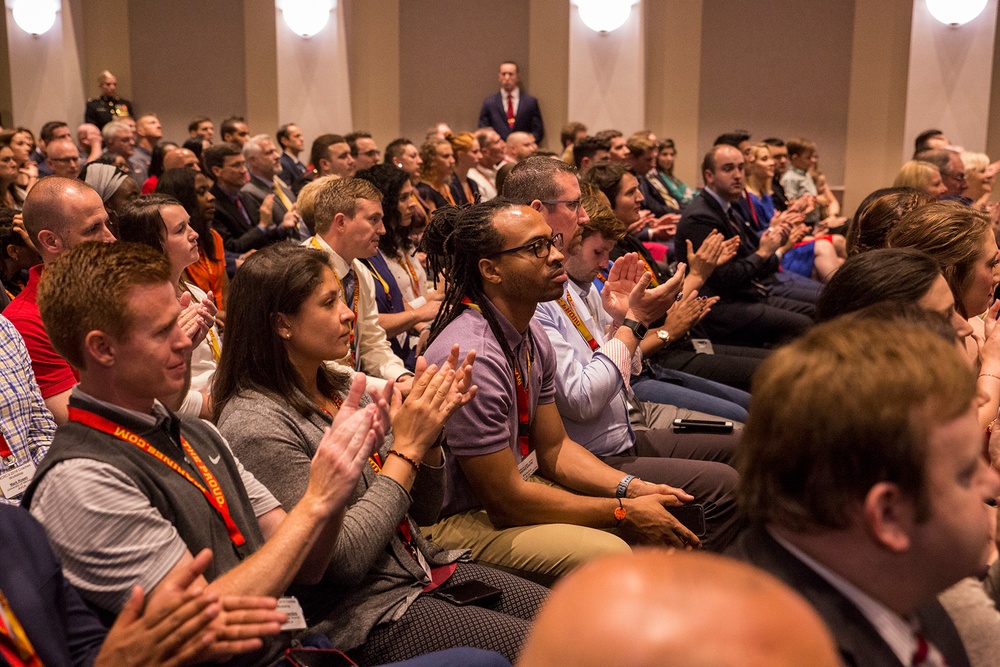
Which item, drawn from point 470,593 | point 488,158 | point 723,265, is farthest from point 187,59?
point 470,593

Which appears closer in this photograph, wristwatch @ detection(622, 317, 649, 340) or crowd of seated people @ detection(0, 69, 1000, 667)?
crowd of seated people @ detection(0, 69, 1000, 667)

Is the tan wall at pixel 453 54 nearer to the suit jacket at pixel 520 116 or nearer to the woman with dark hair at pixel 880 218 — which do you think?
the suit jacket at pixel 520 116

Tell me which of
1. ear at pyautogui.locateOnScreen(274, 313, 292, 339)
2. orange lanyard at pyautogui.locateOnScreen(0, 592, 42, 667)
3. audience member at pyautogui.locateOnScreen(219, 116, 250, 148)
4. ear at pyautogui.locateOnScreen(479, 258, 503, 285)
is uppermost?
audience member at pyautogui.locateOnScreen(219, 116, 250, 148)

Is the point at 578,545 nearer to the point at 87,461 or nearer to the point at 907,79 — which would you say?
the point at 87,461

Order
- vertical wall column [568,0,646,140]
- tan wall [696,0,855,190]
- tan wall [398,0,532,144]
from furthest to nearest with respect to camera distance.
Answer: tan wall [398,0,532,144] → tan wall [696,0,855,190] → vertical wall column [568,0,646,140]

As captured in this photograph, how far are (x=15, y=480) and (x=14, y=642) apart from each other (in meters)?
0.95

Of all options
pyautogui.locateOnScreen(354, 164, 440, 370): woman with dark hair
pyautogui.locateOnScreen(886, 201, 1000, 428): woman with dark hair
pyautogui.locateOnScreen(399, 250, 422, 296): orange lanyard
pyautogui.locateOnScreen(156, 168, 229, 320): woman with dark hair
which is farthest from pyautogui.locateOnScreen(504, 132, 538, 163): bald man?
pyautogui.locateOnScreen(886, 201, 1000, 428): woman with dark hair

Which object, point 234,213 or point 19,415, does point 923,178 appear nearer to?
point 234,213

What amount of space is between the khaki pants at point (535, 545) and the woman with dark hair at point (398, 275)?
1.63 m

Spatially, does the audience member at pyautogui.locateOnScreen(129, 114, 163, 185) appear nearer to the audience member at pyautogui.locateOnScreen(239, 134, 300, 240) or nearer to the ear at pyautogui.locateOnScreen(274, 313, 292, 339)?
the audience member at pyautogui.locateOnScreen(239, 134, 300, 240)

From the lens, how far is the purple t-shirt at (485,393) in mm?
2467

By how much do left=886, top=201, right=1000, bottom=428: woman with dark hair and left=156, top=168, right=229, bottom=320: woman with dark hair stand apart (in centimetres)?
276

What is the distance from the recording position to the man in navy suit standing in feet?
34.7

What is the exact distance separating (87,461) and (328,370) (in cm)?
86
